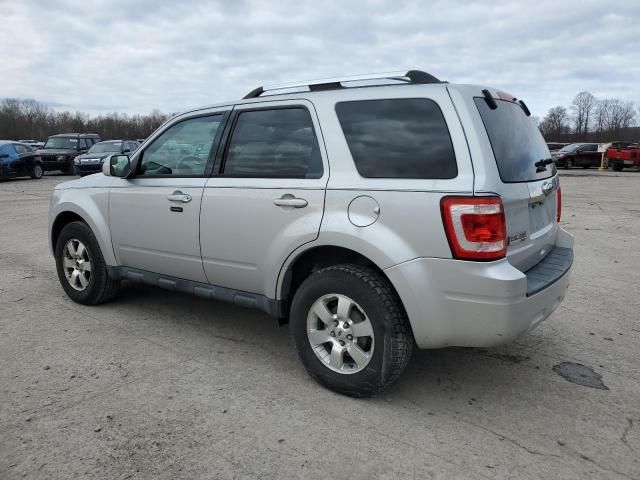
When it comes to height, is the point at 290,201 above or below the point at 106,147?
below

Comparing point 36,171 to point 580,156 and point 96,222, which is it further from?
point 580,156

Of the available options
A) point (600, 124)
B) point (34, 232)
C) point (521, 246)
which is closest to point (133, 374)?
point (521, 246)

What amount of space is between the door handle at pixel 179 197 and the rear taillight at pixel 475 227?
2.03 metres

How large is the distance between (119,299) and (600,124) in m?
117

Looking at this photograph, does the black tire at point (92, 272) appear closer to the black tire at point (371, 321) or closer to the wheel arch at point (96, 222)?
the wheel arch at point (96, 222)

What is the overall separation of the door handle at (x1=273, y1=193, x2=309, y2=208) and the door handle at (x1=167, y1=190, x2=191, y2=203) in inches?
33.9

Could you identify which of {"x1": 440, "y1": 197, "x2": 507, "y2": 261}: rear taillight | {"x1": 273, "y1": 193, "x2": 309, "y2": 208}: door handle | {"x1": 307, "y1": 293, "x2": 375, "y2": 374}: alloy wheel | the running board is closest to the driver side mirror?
the running board

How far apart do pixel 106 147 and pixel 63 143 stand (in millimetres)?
3607

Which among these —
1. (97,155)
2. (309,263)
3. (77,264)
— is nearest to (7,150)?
(97,155)

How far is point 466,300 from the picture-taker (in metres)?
2.79

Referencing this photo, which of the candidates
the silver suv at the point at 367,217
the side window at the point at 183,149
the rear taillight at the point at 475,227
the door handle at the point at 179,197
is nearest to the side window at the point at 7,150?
the side window at the point at 183,149

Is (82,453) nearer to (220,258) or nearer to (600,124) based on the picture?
(220,258)

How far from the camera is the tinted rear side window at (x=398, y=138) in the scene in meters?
2.91

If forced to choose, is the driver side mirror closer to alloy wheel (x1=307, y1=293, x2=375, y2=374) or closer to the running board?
the running board
